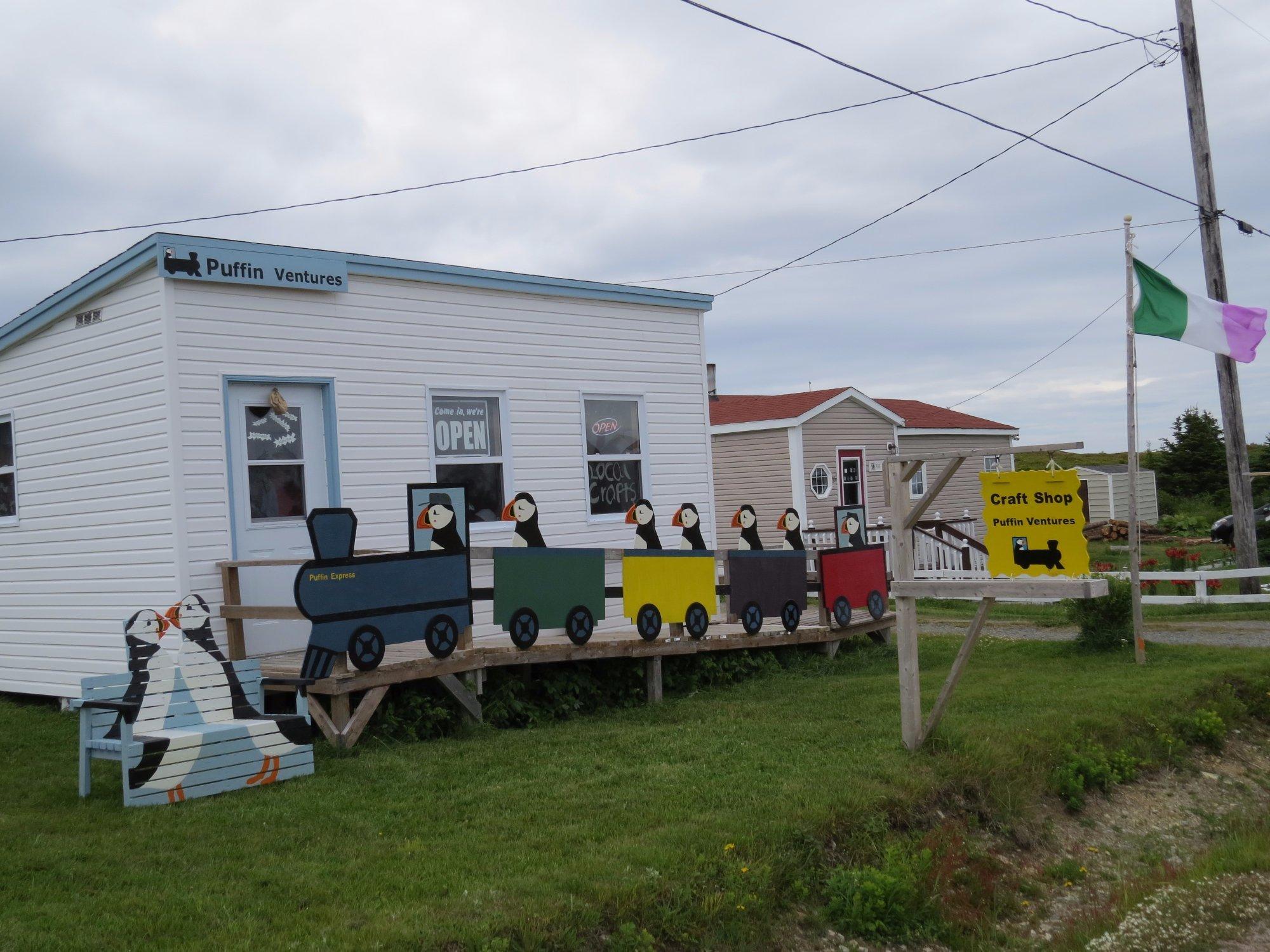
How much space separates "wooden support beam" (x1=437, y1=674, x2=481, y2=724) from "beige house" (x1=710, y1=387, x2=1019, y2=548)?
15750mm

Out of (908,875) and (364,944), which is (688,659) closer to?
(908,875)

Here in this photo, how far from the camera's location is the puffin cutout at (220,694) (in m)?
7.27

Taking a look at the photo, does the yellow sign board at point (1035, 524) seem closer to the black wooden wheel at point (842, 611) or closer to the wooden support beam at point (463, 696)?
the wooden support beam at point (463, 696)

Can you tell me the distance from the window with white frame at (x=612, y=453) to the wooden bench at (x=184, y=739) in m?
4.95

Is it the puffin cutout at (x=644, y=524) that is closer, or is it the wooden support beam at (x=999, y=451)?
the wooden support beam at (x=999, y=451)

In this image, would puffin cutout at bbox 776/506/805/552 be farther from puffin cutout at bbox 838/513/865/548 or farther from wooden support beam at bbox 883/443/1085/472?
wooden support beam at bbox 883/443/1085/472

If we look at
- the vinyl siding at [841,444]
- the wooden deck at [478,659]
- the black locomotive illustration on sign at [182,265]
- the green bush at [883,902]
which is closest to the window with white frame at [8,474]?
the black locomotive illustration on sign at [182,265]

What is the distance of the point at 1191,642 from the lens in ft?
44.8

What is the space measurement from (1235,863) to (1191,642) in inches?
272

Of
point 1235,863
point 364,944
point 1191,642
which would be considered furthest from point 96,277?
point 1191,642

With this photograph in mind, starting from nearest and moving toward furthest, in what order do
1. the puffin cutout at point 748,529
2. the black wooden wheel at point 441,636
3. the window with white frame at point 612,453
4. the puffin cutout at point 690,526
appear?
1. the black wooden wheel at point 441,636
2. the puffin cutout at point 690,526
3. the puffin cutout at point 748,529
4. the window with white frame at point 612,453

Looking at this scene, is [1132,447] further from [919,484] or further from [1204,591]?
[919,484]

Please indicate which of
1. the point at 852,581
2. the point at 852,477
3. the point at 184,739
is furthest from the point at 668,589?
the point at 852,477

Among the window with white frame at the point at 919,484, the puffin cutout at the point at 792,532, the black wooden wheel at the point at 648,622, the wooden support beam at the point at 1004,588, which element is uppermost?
the window with white frame at the point at 919,484
